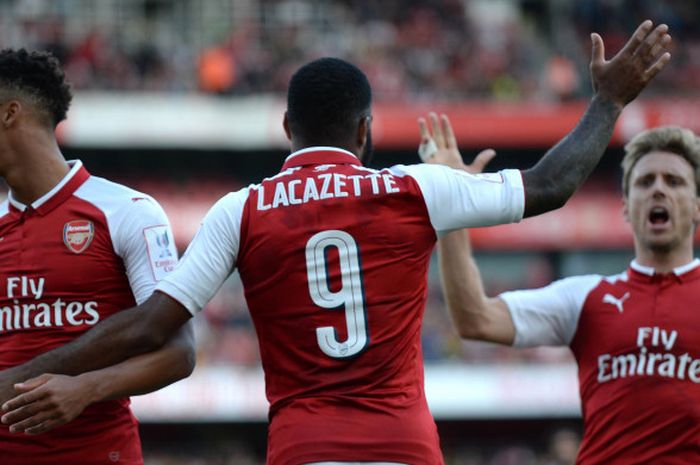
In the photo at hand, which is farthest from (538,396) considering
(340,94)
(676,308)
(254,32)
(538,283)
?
(340,94)

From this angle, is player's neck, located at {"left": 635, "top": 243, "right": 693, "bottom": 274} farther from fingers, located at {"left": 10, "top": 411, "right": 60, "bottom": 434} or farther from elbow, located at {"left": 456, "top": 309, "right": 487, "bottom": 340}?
fingers, located at {"left": 10, "top": 411, "right": 60, "bottom": 434}

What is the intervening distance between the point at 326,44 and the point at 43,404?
67.0ft

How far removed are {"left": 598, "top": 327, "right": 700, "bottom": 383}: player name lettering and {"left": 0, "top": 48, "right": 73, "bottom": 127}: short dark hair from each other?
2.34 m

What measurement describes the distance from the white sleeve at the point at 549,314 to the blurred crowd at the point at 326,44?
57.6 ft

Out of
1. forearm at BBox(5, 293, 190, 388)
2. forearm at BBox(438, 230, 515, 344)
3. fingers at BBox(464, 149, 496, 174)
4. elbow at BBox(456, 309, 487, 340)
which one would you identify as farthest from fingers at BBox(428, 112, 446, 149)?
forearm at BBox(5, 293, 190, 388)

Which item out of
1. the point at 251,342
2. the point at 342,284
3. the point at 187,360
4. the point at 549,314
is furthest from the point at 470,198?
the point at 251,342

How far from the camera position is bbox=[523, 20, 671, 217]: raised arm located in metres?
4.15

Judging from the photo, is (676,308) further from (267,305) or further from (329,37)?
(329,37)

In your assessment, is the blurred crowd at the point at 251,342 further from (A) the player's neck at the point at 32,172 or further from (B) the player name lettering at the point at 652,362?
(A) the player's neck at the point at 32,172

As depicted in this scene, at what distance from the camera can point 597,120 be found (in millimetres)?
4320

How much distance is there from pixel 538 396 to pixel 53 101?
58.2 feet

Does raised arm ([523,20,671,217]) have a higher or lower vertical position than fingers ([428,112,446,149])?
lower

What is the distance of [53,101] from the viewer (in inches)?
190

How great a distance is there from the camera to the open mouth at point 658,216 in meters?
5.44
